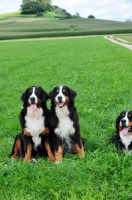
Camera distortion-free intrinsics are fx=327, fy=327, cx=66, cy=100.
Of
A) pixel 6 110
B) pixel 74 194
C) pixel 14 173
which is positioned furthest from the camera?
pixel 6 110

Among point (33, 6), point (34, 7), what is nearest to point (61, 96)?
point (34, 7)

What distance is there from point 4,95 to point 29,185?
7.37 m

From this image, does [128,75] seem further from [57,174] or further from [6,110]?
[57,174]

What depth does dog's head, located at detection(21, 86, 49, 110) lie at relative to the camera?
540cm

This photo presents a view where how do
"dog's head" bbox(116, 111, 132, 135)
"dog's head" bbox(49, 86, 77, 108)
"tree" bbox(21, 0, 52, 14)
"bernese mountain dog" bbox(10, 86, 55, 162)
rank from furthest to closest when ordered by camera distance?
1. "tree" bbox(21, 0, 52, 14)
2. "dog's head" bbox(116, 111, 132, 135)
3. "bernese mountain dog" bbox(10, 86, 55, 162)
4. "dog's head" bbox(49, 86, 77, 108)

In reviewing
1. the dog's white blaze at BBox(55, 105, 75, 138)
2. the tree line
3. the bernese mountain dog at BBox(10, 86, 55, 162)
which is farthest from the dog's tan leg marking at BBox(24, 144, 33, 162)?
the tree line

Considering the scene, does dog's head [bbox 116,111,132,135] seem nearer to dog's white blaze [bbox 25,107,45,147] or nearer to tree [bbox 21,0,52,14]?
dog's white blaze [bbox 25,107,45,147]

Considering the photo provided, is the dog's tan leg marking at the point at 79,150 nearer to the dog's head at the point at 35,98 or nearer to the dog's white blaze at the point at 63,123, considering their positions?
the dog's white blaze at the point at 63,123

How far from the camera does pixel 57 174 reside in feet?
15.5

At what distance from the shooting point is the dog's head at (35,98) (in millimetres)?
5402

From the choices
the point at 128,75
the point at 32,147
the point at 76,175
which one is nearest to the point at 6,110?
the point at 32,147

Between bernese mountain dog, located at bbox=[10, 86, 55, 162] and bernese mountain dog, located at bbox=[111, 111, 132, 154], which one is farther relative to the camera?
bernese mountain dog, located at bbox=[111, 111, 132, 154]

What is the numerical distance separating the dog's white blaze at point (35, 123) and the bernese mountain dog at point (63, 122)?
0.18 metres

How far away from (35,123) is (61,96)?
0.65 metres
